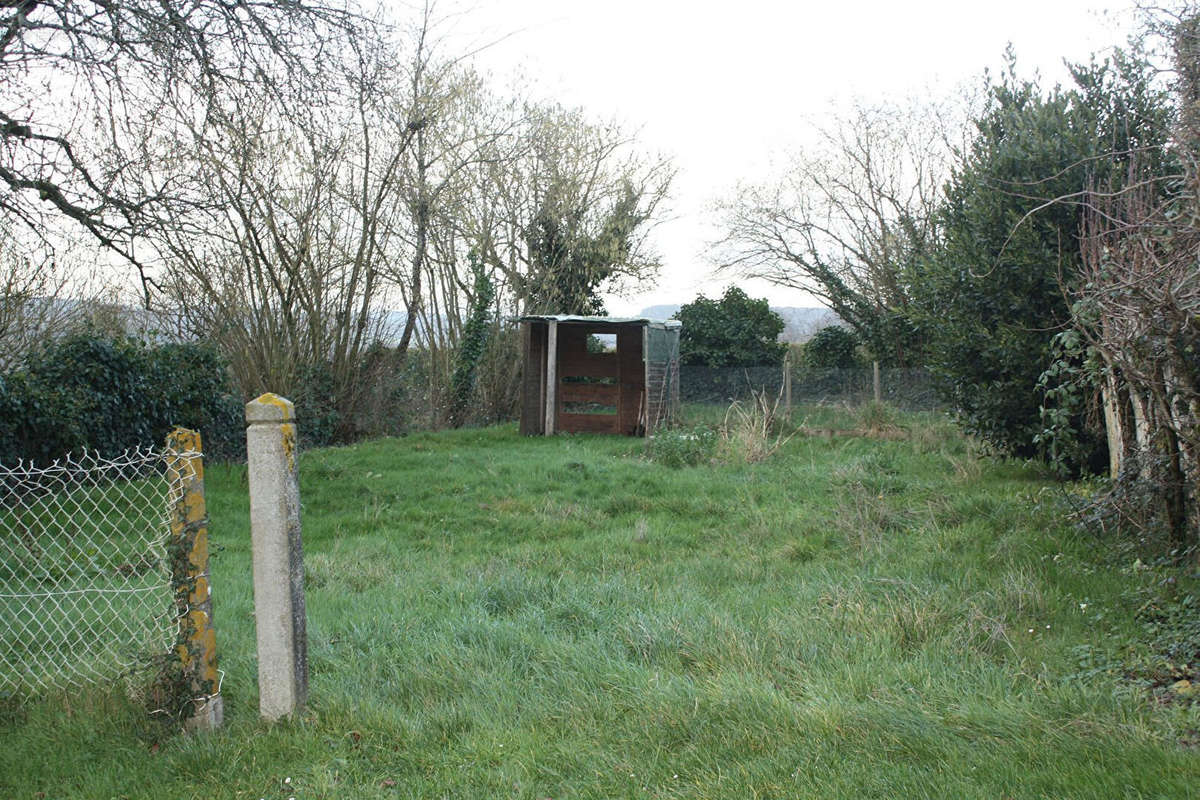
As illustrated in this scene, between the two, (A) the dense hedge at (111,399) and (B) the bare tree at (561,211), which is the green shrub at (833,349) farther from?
(A) the dense hedge at (111,399)

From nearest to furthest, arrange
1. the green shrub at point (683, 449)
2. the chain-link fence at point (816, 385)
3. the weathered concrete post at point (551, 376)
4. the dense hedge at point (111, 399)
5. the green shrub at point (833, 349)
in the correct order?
1. the dense hedge at point (111, 399)
2. the green shrub at point (683, 449)
3. the weathered concrete post at point (551, 376)
4. the chain-link fence at point (816, 385)
5. the green shrub at point (833, 349)

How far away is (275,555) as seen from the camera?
3.48 m

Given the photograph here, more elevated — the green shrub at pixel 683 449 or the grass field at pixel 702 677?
the green shrub at pixel 683 449

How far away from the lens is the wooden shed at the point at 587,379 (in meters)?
15.8

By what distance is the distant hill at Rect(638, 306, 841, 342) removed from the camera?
2439 cm

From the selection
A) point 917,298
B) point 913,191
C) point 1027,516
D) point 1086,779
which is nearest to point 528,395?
point 917,298

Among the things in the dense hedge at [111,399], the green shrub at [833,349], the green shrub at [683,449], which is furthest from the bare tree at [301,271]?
the green shrub at [833,349]

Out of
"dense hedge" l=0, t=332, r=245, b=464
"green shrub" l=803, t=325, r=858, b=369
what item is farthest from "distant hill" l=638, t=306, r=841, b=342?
"dense hedge" l=0, t=332, r=245, b=464

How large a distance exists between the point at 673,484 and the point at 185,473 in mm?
6487

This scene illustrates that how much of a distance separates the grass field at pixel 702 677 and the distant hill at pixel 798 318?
17.5 meters

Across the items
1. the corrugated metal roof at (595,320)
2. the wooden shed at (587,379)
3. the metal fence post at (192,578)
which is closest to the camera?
the metal fence post at (192,578)

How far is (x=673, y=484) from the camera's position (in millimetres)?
9422

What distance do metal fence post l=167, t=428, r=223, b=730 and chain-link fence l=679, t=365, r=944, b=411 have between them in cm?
1381

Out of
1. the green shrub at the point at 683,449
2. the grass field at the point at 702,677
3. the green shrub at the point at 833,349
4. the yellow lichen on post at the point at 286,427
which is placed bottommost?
the grass field at the point at 702,677
